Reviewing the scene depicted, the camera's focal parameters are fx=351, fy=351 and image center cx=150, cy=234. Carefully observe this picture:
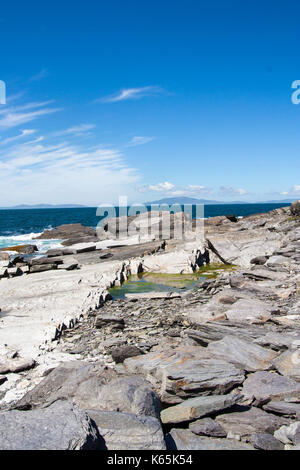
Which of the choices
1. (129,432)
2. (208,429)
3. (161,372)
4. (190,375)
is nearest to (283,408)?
(208,429)

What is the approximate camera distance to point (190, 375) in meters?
7.19

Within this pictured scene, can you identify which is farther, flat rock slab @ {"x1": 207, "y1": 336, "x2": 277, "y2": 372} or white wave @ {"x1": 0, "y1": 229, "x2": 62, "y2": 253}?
white wave @ {"x1": 0, "y1": 229, "x2": 62, "y2": 253}

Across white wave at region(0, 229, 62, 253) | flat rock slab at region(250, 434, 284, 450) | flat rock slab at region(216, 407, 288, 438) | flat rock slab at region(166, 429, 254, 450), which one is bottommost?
white wave at region(0, 229, 62, 253)

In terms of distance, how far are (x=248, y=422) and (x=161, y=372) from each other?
2.31 m

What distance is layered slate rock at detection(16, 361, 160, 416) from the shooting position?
6246 millimetres

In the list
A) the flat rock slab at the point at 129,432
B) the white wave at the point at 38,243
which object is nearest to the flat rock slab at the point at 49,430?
the flat rock slab at the point at 129,432

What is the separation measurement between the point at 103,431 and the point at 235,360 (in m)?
3.99

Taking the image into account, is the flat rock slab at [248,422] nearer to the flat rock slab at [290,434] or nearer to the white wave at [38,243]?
the flat rock slab at [290,434]

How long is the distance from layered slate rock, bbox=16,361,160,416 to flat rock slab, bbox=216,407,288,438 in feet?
4.11

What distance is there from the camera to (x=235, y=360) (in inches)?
324

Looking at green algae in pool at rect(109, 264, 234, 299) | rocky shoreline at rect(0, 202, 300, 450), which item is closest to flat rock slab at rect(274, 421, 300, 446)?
rocky shoreline at rect(0, 202, 300, 450)

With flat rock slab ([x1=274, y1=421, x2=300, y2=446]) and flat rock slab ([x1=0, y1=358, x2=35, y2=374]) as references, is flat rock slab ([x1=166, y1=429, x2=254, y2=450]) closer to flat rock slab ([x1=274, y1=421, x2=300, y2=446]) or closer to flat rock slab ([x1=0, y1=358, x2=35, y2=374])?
flat rock slab ([x1=274, y1=421, x2=300, y2=446])
